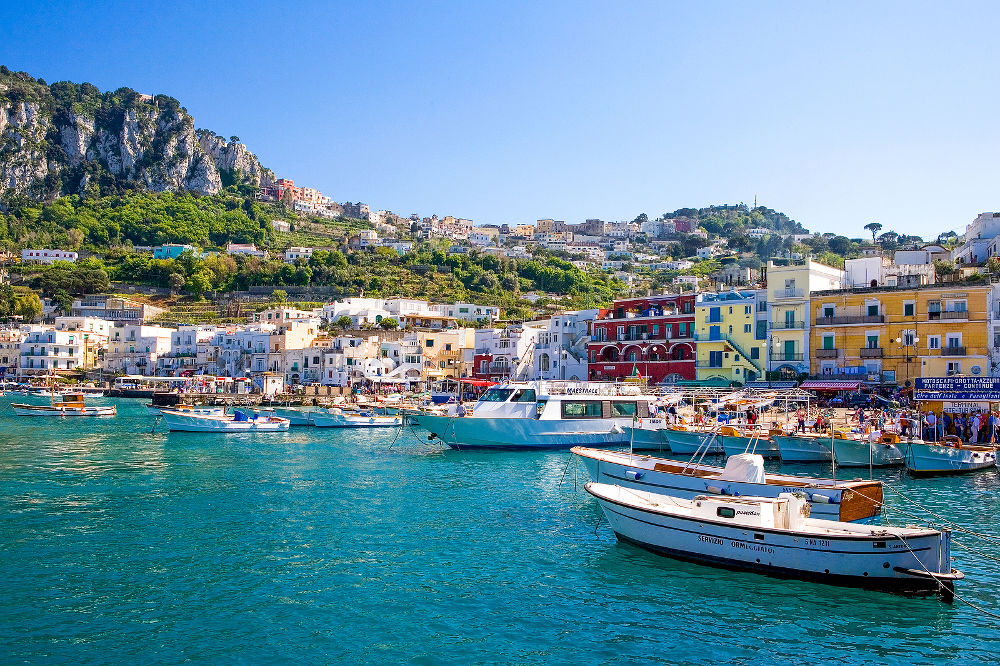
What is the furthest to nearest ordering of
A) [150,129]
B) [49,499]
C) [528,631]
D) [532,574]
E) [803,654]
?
[150,129] < [49,499] < [532,574] < [528,631] < [803,654]

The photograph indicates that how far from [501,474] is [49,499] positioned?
14525 mm

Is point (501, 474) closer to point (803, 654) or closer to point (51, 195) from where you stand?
point (803, 654)

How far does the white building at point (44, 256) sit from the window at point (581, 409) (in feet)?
385

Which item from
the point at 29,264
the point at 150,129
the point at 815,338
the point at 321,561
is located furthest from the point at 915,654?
the point at 150,129

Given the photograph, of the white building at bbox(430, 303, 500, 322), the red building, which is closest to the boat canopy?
the red building

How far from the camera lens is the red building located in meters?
58.2

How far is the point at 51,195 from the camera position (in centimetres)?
15725

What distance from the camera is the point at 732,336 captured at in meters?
55.2

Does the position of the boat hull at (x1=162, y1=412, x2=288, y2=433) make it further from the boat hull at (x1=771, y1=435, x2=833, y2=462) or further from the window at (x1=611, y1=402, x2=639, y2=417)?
the boat hull at (x1=771, y1=435, x2=833, y2=462)

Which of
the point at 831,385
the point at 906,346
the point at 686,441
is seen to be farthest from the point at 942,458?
the point at 906,346

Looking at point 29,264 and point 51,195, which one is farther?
point 51,195

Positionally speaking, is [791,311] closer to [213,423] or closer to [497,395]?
[497,395]

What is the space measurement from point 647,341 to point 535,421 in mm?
27877

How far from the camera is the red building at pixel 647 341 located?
58.2 metres
